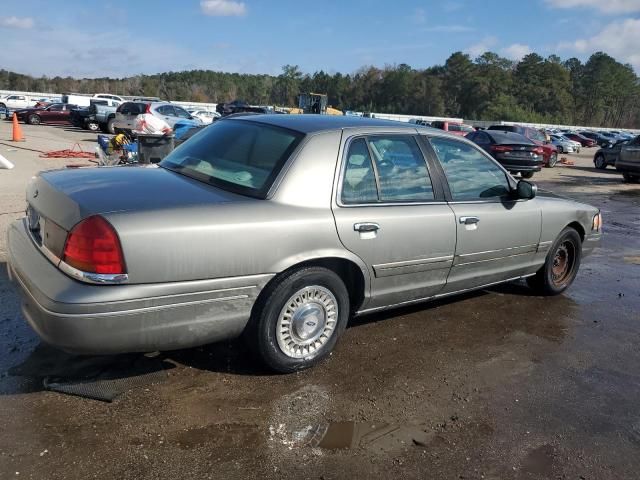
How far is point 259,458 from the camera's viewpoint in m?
2.66

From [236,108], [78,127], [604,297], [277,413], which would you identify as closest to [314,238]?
[277,413]

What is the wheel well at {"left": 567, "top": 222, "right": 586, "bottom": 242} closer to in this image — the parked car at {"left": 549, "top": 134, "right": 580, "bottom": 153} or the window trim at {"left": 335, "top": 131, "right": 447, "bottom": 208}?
the window trim at {"left": 335, "top": 131, "right": 447, "bottom": 208}

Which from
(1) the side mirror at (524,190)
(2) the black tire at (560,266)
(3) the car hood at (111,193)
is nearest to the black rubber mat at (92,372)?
(3) the car hood at (111,193)

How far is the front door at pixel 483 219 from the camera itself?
4234mm

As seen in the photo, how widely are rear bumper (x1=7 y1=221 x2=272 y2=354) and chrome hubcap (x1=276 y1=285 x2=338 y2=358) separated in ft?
1.00

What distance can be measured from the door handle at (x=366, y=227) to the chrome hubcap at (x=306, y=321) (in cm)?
45

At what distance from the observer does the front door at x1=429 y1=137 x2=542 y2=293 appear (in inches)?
167

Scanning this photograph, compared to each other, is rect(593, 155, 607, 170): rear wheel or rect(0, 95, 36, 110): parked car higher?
rect(0, 95, 36, 110): parked car

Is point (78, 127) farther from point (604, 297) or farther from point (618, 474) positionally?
point (618, 474)

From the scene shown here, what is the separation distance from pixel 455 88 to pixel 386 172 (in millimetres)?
114515

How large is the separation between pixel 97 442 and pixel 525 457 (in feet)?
7.21

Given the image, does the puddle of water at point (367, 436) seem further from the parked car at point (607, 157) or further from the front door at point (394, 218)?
the parked car at point (607, 157)

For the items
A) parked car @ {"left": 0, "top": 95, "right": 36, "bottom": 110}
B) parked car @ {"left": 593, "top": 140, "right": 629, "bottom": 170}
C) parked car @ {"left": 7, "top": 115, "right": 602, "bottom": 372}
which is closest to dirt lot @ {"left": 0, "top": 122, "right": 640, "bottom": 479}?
parked car @ {"left": 7, "top": 115, "right": 602, "bottom": 372}

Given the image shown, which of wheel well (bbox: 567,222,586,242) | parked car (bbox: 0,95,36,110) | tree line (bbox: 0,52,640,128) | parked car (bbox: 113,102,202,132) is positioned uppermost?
tree line (bbox: 0,52,640,128)
